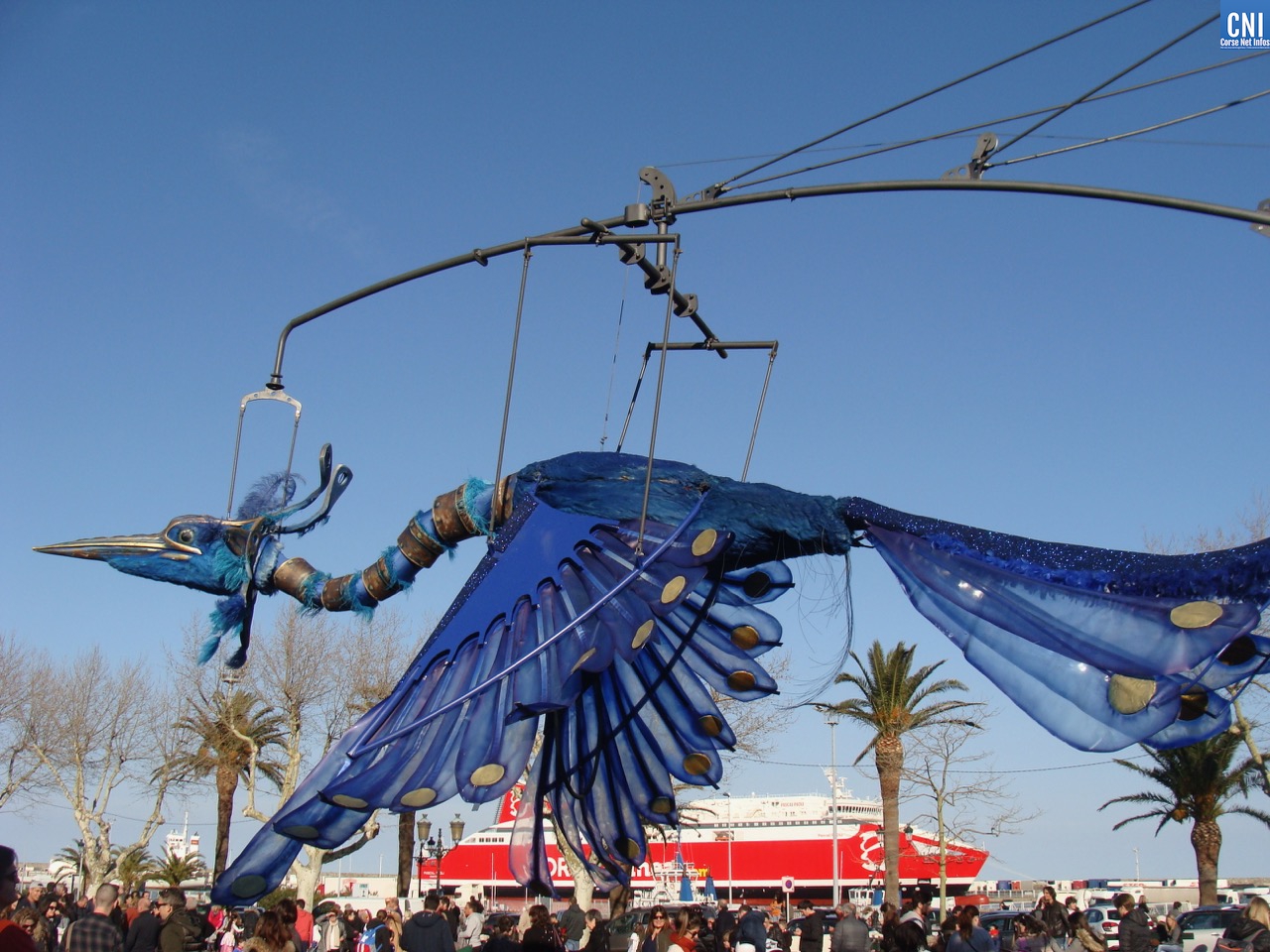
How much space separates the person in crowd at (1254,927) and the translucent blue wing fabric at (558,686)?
3794 millimetres

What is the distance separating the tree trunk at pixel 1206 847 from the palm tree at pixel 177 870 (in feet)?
81.9

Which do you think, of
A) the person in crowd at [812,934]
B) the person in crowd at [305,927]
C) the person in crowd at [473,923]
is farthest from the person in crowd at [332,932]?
the person in crowd at [812,934]

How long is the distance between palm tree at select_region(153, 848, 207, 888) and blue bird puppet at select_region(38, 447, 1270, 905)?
2668cm

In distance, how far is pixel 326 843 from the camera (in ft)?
23.3

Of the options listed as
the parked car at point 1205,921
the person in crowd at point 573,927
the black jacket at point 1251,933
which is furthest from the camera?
the parked car at point 1205,921

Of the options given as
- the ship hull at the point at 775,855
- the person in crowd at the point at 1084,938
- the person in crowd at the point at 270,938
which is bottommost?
the ship hull at the point at 775,855

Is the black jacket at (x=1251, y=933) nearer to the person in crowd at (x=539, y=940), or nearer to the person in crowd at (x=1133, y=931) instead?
the person in crowd at (x=1133, y=931)

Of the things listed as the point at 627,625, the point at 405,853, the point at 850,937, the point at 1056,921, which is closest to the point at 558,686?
the point at 627,625

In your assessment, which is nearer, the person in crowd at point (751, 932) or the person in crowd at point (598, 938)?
the person in crowd at point (598, 938)

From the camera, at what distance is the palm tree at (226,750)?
32.9 meters

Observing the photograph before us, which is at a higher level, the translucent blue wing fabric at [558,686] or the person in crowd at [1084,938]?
the translucent blue wing fabric at [558,686]

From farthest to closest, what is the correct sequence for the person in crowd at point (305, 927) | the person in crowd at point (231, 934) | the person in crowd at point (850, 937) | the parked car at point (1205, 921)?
the parked car at point (1205, 921)
the person in crowd at point (231, 934)
the person in crowd at point (305, 927)
the person in crowd at point (850, 937)

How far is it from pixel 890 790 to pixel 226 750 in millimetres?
18244

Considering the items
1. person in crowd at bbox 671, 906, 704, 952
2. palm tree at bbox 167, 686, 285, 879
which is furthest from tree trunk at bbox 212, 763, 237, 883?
person in crowd at bbox 671, 906, 704, 952
